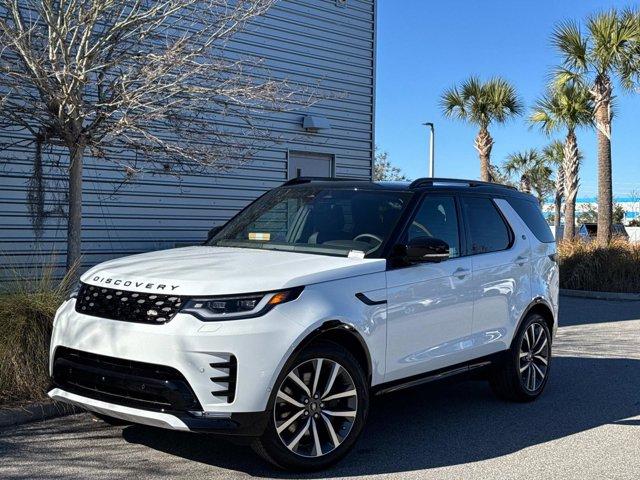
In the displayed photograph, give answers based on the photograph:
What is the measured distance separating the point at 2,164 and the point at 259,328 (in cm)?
727

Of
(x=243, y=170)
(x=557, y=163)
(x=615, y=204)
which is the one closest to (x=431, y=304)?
(x=243, y=170)

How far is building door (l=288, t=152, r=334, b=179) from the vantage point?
14445mm

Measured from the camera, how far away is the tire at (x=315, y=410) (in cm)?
455

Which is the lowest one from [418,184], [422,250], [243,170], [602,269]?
[602,269]

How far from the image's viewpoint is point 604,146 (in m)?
20.2

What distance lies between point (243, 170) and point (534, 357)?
7.65 meters

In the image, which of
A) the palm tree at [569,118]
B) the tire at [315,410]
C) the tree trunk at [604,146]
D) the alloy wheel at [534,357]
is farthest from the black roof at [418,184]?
the palm tree at [569,118]

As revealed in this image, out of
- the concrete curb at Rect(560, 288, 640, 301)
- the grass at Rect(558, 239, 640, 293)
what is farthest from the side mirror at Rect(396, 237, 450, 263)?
the grass at Rect(558, 239, 640, 293)

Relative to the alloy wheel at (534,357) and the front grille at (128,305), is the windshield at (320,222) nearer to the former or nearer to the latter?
the front grille at (128,305)

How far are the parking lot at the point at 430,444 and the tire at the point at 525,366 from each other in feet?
0.43

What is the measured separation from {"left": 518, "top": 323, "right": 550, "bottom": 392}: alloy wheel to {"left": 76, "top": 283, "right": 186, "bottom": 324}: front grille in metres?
3.55

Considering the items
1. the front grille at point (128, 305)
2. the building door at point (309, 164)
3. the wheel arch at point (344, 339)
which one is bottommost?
the wheel arch at point (344, 339)

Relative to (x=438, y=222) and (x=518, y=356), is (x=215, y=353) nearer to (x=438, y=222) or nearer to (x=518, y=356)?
(x=438, y=222)

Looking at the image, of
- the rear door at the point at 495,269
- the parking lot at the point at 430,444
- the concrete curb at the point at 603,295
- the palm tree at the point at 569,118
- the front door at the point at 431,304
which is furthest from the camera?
the palm tree at the point at 569,118
